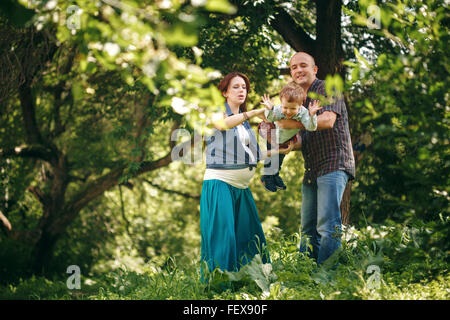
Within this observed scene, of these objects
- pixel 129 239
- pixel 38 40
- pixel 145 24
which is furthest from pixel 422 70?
pixel 129 239

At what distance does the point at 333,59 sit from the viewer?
5.89m

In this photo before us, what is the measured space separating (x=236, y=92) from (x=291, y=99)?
2.23 ft

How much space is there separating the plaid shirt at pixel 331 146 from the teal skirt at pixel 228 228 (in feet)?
2.25

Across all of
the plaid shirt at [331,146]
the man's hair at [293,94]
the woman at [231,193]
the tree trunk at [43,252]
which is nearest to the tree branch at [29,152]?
the tree trunk at [43,252]

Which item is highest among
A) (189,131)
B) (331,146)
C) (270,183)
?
(189,131)

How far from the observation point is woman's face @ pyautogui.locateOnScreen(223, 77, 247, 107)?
3.96m

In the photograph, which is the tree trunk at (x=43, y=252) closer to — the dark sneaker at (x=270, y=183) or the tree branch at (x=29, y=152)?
the tree branch at (x=29, y=152)

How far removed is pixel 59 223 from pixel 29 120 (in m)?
2.79

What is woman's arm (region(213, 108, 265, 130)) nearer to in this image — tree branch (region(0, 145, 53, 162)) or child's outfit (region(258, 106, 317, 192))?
child's outfit (region(258, 106, 317, 192))

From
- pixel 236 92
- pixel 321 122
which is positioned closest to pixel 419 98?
pixel 321 122

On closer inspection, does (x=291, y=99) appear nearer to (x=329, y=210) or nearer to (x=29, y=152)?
(x=329, y=210)

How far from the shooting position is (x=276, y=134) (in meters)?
3.89

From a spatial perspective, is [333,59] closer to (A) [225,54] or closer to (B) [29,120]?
(A) [225,54]

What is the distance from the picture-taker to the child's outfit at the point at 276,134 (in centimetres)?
354
